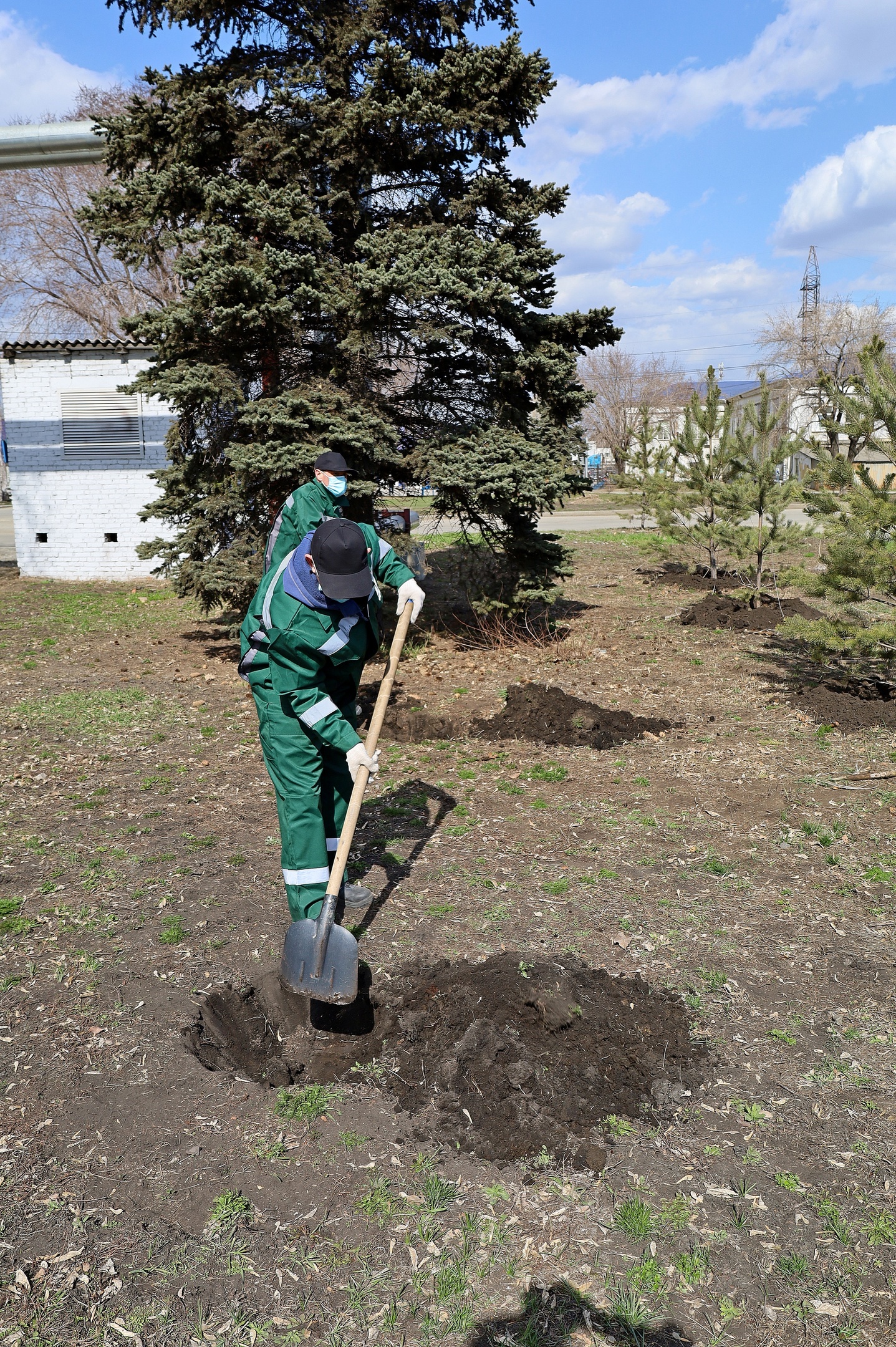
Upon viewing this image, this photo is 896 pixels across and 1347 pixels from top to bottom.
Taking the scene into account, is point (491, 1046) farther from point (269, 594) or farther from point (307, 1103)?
point (269, 594)

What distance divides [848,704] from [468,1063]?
Result: 558 cm

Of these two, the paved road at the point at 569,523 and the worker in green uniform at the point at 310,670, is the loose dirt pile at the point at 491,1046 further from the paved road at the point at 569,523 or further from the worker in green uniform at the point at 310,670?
the paved road at the point at 569,523

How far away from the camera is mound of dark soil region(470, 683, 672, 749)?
23.9 ft

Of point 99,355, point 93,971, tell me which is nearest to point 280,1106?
point 93,971

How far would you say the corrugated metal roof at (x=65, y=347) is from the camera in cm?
1473

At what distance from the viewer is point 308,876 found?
3.94 meters

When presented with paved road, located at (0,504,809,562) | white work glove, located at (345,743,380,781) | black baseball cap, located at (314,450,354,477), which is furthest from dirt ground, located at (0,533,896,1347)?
paved road, located at (0,504,809,562)

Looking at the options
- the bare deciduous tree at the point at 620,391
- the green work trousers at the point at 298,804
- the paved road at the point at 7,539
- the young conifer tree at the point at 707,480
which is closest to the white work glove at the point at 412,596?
the green work trousers at the point at 298,804

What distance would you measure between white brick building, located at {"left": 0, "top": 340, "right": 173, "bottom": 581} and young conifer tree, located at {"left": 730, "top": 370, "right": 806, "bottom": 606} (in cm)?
904

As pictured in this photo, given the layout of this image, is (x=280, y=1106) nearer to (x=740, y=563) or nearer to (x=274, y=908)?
(x=274, y=908)

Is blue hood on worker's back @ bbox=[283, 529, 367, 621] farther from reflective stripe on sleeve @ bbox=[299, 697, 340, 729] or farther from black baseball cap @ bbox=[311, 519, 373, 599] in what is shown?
reflective stripe on sleeve @ bbox=[299, 697, 340, 729]

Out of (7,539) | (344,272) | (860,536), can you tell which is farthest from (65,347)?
(860,536)

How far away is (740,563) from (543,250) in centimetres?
575

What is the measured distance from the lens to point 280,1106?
10.5ft
